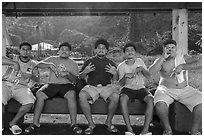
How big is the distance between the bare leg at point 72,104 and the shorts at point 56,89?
98 millimetres

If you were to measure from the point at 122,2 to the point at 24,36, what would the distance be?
39.9 metres

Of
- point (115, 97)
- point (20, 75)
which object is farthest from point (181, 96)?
point (20, 75)

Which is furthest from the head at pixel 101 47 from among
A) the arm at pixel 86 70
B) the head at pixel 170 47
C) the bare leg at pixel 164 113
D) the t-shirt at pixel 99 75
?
the bare leg at pixel 164 113

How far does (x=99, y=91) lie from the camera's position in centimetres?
457

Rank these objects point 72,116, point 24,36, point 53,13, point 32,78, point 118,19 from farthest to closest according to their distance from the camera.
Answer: point 24,36 → point 118,19 → point 53,13 → point 32,78 → point 72,116

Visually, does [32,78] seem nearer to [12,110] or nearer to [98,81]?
[12,110]

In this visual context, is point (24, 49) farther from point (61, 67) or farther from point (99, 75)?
point (99, 75)

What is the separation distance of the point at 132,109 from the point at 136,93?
265mm

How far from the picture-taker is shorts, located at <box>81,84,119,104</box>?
14.7ft

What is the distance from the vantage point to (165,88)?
4441 millimetres

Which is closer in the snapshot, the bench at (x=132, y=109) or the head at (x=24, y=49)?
the bench at (x=132, y=109)

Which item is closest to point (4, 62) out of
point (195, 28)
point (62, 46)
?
point (62, 46)

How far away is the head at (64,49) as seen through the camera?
4.77 m

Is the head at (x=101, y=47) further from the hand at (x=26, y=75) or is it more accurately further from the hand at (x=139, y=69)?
the hand at (x=26, y=75)
